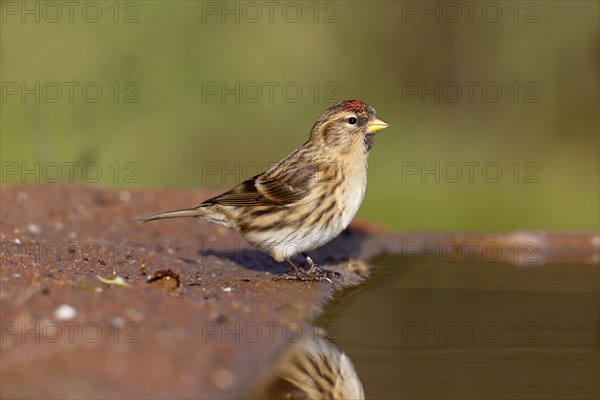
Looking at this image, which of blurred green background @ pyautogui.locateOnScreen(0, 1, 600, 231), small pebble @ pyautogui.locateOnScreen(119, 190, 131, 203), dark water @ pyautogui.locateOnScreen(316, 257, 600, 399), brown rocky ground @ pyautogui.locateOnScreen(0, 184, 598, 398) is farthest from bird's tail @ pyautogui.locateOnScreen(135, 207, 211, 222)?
blurred green background @ pyautogui.locateOnScreen(0, 1, 600, 231)

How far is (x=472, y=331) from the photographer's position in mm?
6074

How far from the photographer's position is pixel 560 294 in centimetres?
729

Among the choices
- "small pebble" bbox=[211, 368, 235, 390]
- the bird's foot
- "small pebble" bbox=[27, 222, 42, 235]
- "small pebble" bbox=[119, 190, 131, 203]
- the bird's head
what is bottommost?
"small pebble" bbox=[119, 190, 131, 203]

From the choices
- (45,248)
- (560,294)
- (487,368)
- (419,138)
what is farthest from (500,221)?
(487,368)

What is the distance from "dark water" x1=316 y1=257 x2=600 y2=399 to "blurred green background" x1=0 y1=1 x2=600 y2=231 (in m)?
4.63

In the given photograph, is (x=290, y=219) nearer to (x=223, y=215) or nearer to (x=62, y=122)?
(x=223, y=215)

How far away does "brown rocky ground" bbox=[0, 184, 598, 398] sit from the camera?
4.67m

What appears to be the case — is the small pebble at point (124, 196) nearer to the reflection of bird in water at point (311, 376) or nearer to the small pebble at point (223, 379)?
the reflection of bird in water at point (311, 376)

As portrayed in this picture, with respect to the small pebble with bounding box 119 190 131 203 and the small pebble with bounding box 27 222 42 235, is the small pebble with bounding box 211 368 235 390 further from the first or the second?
the small pebble with bounding box 119 190 131 203

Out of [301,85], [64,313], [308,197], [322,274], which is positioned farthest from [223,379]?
[301,85]

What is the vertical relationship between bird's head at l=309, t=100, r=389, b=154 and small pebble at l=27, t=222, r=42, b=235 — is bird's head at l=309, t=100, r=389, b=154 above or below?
above

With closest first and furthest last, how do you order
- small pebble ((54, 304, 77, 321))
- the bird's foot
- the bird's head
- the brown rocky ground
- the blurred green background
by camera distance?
1. the brown rocky ground
2. small pebble ((54, 304, 77, 321))
3. the bird's foot
4. the bird's head
5. the blurred green background

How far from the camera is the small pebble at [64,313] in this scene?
5.20 m

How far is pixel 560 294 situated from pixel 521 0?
7838mm
